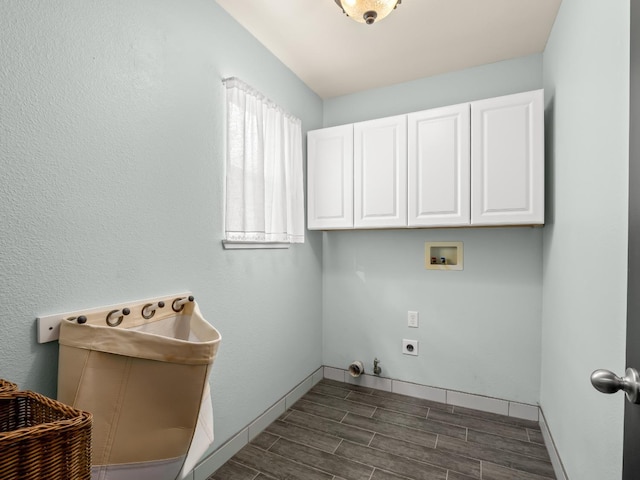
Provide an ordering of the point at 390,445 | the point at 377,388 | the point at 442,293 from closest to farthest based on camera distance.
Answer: the point at 390,445 → the point at 442,293 → the point at 377,388

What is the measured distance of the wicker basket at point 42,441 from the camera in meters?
0.62

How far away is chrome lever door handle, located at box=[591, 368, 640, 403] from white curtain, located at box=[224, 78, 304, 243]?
1.58m

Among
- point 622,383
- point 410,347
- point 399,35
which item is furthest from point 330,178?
point 622,383

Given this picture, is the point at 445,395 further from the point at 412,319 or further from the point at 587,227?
the point at 587,227

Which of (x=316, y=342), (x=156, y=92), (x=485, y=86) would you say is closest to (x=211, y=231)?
(x=156, y=92)

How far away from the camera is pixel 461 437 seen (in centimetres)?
200

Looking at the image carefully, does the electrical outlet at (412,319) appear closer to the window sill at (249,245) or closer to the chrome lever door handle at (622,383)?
the window sill at (249,245)

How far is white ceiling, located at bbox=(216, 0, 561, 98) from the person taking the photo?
180cm

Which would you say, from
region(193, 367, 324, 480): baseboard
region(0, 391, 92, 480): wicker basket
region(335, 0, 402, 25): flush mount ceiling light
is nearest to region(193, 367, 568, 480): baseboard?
region(193, 367, 324, 480): baseboard

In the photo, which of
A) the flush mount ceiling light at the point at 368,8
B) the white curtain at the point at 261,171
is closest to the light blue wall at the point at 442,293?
the white curtain at the point at 261,171

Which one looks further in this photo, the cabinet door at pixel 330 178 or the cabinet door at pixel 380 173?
the cabinet door at pixel 330 178

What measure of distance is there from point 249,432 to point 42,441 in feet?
4.97

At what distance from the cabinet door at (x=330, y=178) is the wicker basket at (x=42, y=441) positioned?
195cm

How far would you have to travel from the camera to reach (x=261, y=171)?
201 centimetres
